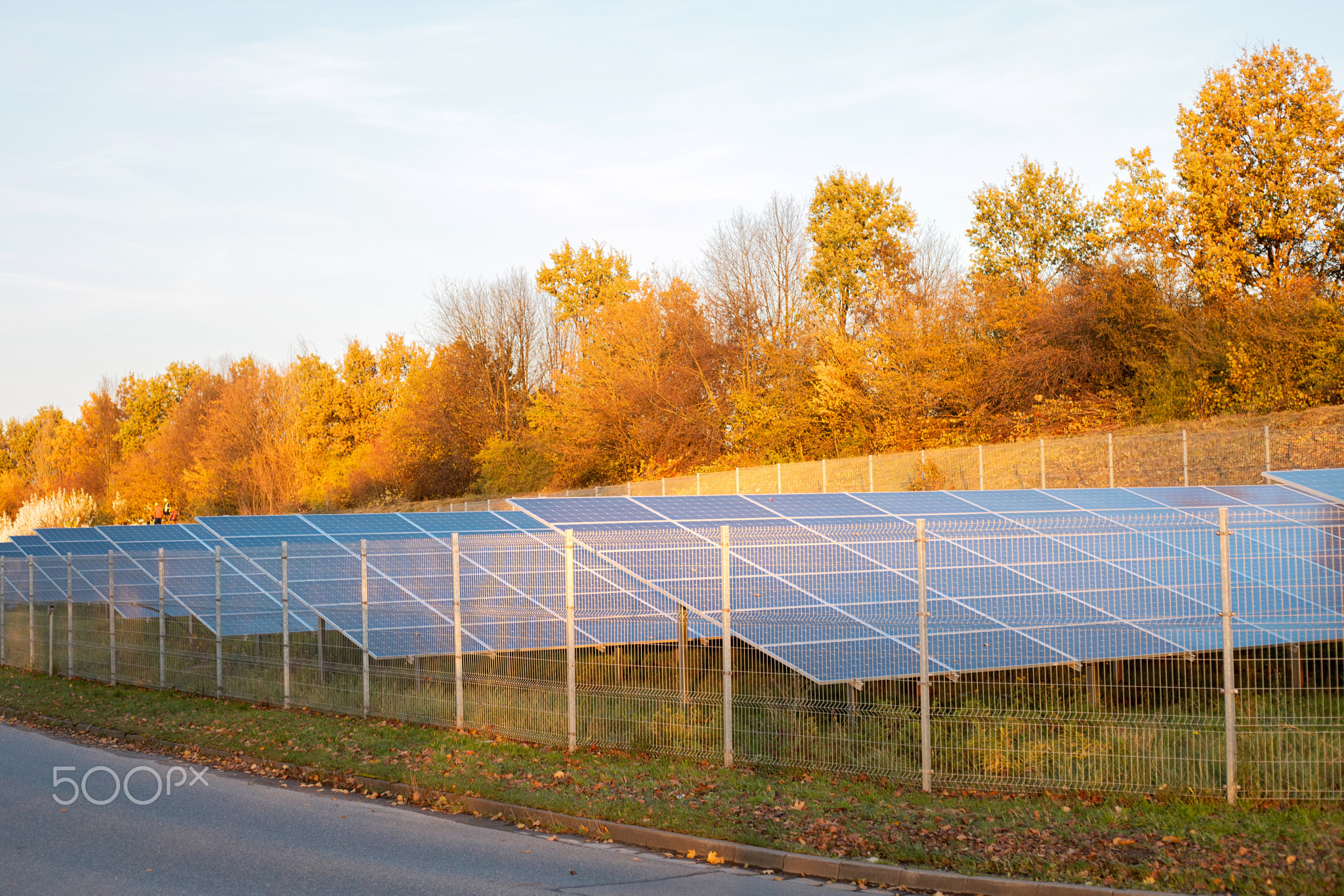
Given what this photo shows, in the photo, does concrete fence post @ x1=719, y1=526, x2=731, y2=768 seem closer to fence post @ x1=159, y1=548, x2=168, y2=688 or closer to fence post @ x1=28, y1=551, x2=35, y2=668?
fence post @ x1=159, y1=548, x2=168, y2=688

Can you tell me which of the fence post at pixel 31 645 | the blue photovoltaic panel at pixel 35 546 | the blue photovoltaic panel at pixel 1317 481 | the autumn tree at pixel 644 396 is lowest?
the fence post at pixel 31 645

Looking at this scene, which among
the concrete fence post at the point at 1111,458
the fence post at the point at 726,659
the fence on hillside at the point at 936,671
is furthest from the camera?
the concrete fence post at the point at 1111,458

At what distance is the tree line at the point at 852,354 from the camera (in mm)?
36250

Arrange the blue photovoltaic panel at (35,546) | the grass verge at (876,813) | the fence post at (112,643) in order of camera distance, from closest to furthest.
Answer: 1. the grass verge at (876,813)
2. the fence post at (112,643)
3. the blue photovoltaic panel at (35,546)

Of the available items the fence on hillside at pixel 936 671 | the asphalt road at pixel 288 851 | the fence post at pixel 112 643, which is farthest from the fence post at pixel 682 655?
the fence post at pixel 112 643

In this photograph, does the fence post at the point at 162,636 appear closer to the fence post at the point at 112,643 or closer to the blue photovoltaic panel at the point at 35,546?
the fence post at the point at 112,643

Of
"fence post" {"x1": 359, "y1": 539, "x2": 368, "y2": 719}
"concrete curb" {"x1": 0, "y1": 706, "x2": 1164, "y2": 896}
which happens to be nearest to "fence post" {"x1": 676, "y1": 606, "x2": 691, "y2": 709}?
"concrete curb" {"x1": 0, "y1": 706, "x2": 1164, "y2": 896}

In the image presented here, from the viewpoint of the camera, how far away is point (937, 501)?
18078 millimetres

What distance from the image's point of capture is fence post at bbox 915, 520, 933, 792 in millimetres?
9656

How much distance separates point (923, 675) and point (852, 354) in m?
35.0

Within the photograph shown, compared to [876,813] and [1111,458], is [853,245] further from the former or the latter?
[876,813]

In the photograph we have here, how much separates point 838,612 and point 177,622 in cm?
1704

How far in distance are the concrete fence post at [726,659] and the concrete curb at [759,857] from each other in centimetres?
204

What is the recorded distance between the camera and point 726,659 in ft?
34.4
